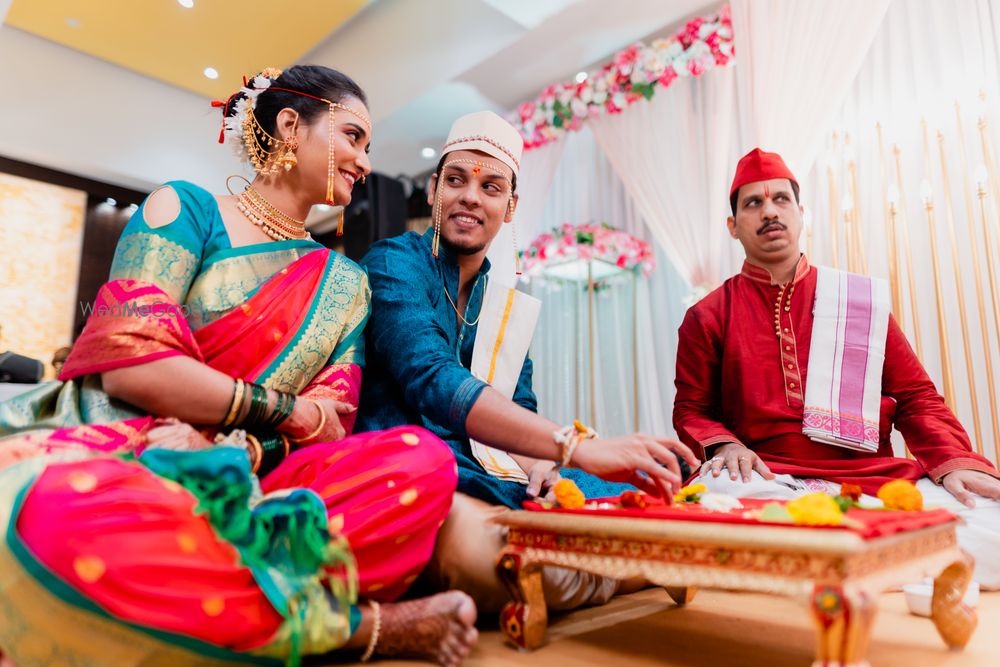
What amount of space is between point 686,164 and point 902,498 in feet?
10.4

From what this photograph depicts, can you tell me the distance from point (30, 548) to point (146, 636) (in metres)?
0.22

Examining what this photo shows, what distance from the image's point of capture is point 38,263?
234 inches

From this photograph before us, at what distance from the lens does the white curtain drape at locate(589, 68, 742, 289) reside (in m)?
3.90

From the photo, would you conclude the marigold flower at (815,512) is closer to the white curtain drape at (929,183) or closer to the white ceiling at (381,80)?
the white curtain drape at (929,183)

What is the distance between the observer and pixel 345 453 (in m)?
1.41

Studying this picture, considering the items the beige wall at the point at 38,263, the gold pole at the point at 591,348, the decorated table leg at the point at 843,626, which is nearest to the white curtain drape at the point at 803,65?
the gold pole at the point at 591,348

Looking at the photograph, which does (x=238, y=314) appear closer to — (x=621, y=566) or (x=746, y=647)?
(x=621, y=566)

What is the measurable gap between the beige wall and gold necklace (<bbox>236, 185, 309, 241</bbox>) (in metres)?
5.15

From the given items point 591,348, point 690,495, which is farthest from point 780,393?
point 591,348

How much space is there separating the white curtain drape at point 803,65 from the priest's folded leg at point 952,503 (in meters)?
1.86

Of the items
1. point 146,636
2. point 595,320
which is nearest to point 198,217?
point 146,636

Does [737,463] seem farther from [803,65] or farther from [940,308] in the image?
[803,65]

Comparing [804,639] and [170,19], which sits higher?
[170,19]

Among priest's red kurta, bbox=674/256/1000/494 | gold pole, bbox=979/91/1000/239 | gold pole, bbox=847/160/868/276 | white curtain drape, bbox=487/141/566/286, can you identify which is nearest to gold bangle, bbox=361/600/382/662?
priest's red kurta, bbox=674/256/1000/494
